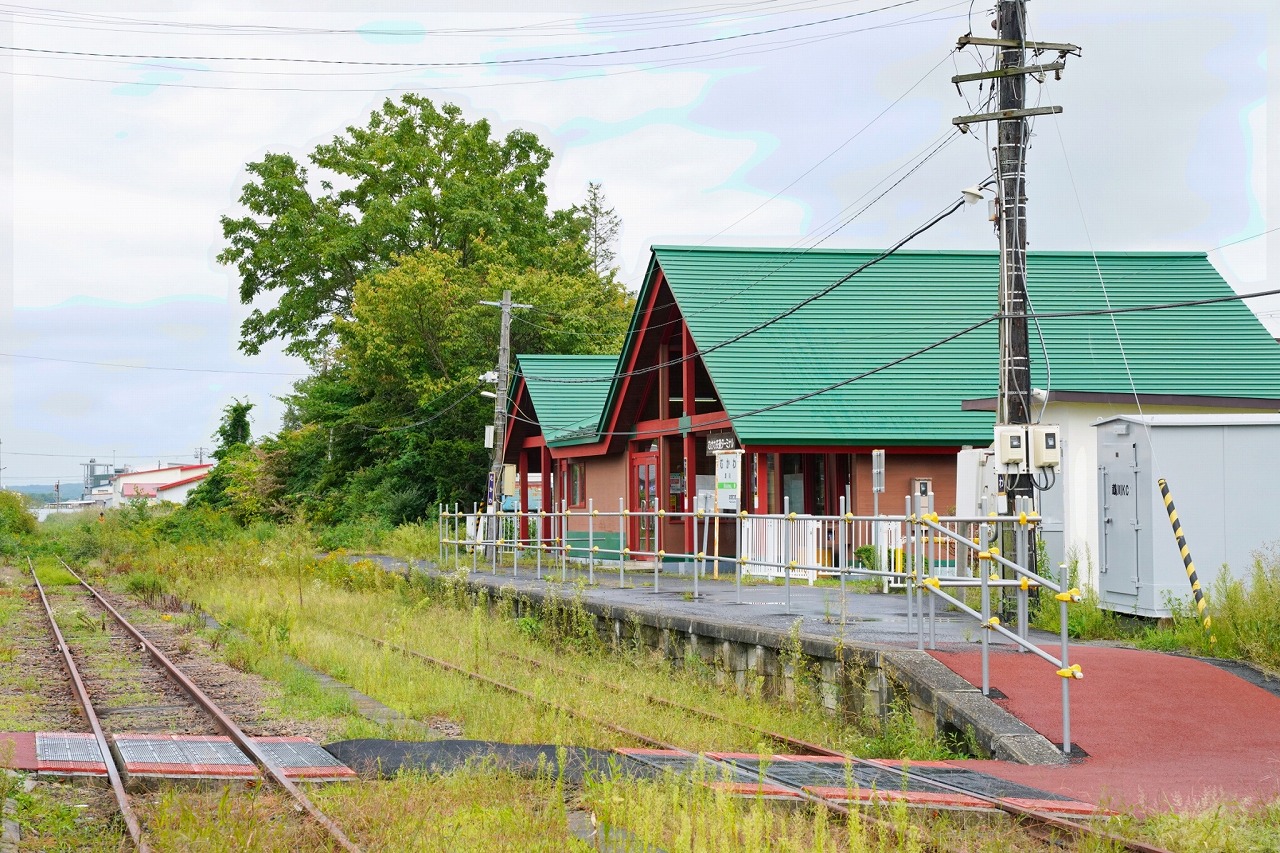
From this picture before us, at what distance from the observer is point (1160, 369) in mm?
25359

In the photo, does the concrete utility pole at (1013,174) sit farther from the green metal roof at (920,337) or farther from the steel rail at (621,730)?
the green metal roof at (920,337)

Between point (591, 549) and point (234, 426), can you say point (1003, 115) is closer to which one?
point (591, 549)

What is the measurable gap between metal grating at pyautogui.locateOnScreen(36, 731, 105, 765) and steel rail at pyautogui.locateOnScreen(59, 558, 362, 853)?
1.00 meters

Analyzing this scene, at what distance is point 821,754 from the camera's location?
10.0 metres

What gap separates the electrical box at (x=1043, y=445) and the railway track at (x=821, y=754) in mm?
4884

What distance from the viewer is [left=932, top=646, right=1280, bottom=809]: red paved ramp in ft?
26.3

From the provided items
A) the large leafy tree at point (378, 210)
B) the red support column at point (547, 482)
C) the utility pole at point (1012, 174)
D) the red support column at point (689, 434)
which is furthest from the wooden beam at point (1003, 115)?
the large leafy tree at point (378, 210)

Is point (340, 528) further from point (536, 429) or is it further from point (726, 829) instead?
point (726, 829)

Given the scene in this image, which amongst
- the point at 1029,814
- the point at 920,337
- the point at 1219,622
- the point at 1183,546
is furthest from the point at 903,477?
the point at 1029,814

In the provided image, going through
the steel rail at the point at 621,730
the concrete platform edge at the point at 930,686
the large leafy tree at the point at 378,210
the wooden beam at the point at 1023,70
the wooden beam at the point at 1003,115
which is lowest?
the steel rail at the point at 621,730

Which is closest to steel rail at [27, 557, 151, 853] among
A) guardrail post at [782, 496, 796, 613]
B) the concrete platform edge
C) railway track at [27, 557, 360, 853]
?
railway track at [27, 557, 360, 853]

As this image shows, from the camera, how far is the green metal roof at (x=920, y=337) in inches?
968

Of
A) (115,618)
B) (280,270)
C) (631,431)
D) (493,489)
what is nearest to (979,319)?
(631,431)

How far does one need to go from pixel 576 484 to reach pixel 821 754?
1029 inches
